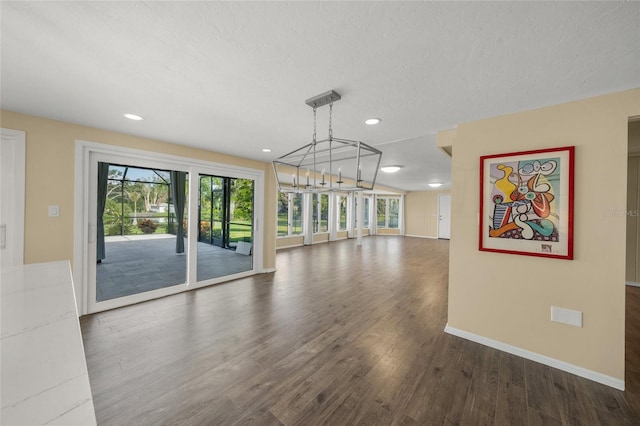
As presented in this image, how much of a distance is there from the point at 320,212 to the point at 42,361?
901cm

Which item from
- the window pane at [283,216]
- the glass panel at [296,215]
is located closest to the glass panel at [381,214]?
the glass panel at [296,215]

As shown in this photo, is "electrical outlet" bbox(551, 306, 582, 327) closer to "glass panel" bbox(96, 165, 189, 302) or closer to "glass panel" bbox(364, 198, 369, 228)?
"glass panel" bbox(96, 165, 189, 302)

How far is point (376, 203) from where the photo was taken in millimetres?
12648

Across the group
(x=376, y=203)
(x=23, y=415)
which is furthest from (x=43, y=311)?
(x=376, y=203)

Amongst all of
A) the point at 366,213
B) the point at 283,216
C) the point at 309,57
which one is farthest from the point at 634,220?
the point at 366,213

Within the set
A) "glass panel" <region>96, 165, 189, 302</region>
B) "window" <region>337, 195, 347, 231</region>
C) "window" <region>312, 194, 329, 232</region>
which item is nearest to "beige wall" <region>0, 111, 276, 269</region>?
"glass panel" <region>96, 165, 189, 302</region>

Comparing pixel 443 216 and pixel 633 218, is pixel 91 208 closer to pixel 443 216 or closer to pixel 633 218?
pixel 633 218

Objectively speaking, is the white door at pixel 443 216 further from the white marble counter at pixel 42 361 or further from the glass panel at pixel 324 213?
the white marble counter at pixel 42 361

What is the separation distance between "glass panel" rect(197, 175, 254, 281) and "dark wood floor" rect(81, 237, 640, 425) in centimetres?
157

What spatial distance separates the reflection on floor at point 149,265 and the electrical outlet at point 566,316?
15.1ft

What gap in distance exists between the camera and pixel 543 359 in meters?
2.26

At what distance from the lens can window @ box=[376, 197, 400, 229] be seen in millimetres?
12812

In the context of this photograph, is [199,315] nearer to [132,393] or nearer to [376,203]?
[132,393]

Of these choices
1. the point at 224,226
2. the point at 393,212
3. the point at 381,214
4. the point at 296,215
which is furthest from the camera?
the point at 381,214
